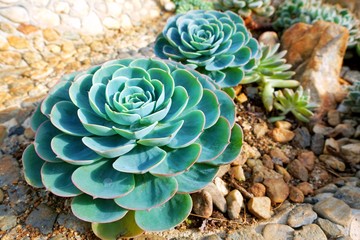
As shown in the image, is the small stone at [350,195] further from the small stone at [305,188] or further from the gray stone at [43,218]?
the gray stone at [43,218]

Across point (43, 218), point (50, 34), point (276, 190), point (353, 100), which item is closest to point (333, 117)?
point (353, 100)

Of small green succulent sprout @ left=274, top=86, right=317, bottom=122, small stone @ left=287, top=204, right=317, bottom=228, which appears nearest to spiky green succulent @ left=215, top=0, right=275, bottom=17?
small green succulent sprout @ left=274, top=86, right=317, bottom=122

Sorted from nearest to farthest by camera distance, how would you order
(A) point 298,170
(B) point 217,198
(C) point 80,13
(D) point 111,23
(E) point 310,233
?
(E) point 310,233, (B) point 217,198, (A) point 298,170, (C) point 80,13, (D) point 111,23

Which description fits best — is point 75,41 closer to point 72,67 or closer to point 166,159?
point 72,67

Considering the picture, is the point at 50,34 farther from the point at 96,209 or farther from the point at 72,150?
the point at 96,209

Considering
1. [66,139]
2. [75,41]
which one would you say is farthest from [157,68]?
[75,41]

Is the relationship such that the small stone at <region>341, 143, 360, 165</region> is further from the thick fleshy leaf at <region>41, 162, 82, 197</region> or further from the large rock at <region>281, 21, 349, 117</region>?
the thick fleshy leaf at <region>41, 162, 82, 197</region>
